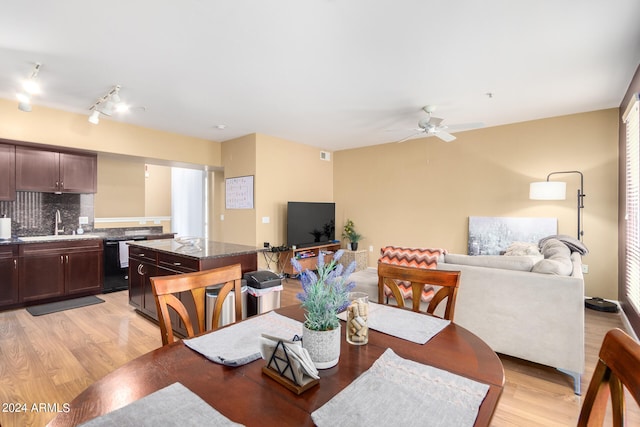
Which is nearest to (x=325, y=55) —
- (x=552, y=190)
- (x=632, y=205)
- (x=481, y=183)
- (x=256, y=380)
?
(x=256, y=380)

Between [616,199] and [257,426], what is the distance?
529 centimetres

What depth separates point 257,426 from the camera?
73 centimetres

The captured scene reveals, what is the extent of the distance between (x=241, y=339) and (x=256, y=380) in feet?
0.96

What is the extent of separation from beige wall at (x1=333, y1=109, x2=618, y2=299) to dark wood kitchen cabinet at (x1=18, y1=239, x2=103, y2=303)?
454 centimetres

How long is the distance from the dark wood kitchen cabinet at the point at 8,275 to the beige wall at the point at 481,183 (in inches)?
208

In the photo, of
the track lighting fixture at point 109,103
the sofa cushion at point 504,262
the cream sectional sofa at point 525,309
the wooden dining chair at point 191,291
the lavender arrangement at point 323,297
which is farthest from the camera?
the track lighting fixture at point 109,103

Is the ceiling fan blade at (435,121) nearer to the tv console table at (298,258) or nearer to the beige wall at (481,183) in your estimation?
the beige wall at (481,183)

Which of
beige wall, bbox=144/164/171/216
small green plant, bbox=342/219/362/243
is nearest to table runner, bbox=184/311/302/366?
small green plant, bbox=342/219/362/243

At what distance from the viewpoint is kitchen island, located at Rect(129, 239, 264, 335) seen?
2.86 m

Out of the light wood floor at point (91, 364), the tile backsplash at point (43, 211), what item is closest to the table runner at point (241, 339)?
the light wood floor at point (91, 364)

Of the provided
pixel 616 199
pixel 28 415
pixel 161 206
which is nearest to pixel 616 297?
pixel 616 199

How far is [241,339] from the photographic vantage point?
1192mm

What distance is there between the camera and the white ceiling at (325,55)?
6.88 ft

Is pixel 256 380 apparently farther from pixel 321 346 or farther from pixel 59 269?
pixel 59 269
